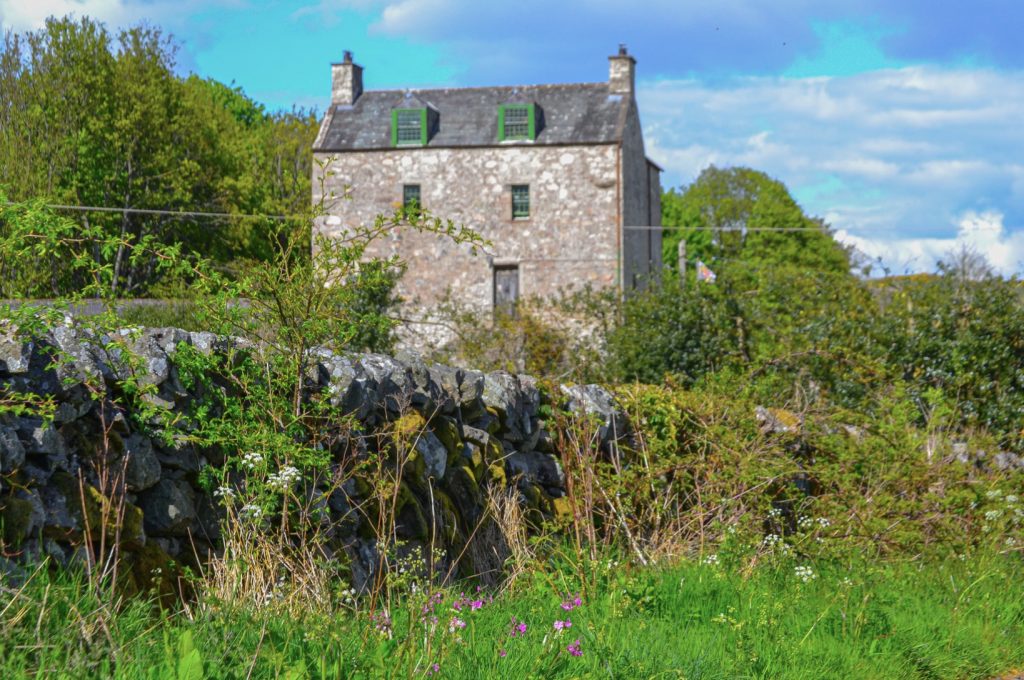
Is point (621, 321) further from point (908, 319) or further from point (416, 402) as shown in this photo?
point (416, 402)

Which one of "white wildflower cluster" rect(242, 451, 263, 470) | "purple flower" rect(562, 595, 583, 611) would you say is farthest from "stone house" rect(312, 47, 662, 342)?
"purple flower" rect(562, 595, 583, 611)

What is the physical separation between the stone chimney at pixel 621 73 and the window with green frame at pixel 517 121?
2.61 m

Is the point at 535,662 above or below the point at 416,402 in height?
below

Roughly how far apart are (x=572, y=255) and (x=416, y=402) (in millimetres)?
24118

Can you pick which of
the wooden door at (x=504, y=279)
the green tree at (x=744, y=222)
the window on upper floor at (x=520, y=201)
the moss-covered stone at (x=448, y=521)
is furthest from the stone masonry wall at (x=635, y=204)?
the moss-covered stone at (x=448, y=521)

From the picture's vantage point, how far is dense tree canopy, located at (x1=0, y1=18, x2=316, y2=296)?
3080 centimetres

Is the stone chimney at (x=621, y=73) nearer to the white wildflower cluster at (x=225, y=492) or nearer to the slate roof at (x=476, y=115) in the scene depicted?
the slate roof at (x=476, y=115)

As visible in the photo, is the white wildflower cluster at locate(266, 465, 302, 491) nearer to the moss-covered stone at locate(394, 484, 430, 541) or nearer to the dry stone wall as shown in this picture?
the dry stone wall

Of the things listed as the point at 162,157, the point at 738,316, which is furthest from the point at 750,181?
the point at 738,316

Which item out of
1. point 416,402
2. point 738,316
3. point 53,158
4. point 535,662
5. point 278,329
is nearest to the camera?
point 535,662

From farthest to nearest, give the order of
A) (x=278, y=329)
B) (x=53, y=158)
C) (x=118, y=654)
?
(x=53, y=158), (x=278, y=329), (x=118, y=654)

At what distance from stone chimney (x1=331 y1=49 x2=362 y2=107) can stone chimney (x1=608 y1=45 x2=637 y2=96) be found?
794 cm

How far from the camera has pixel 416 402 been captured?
8.16 metres

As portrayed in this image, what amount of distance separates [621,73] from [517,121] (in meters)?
3.45
